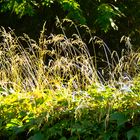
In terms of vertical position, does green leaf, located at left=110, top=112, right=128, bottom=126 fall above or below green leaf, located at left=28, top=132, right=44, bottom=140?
above

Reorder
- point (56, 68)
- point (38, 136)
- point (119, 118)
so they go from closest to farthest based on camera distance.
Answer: point (119, 118)
point (38, 136)
point (56, 68)

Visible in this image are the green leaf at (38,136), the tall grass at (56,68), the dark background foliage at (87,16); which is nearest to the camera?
the green leaf at (38,136)

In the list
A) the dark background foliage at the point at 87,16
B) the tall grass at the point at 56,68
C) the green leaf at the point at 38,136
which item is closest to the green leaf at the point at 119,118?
the green leaf at the point at 38,136

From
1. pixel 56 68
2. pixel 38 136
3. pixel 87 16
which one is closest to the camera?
pixel 38 136

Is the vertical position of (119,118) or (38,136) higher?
(119,118)

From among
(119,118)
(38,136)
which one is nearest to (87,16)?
(38,136)

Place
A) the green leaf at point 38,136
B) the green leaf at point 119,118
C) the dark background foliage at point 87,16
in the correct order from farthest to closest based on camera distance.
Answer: the dark background foliage at point 87,16
the green leaf at point 38,136
the green leaf at point 119,118

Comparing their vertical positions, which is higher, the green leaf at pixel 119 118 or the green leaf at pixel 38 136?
the green leaf at pixel 119 118

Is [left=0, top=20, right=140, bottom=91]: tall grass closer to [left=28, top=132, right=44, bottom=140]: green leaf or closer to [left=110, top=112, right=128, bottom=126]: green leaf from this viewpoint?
[left=28, top=132, right=44, bottom=140]: green leaf

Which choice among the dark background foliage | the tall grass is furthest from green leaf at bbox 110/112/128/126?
the dark background foliage

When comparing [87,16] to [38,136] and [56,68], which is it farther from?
[38,136]

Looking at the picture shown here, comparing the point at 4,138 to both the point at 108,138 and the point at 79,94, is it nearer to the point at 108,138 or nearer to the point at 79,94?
the point at 79,94

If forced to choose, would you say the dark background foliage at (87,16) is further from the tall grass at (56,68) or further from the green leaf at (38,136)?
the green leaf at (38,136)

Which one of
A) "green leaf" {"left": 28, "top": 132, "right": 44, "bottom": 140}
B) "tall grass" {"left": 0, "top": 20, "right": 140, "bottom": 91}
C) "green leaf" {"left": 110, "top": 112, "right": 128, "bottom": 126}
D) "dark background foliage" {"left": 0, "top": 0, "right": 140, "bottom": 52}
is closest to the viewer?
"green leaf" {"left": 110, "top": 112, "right": 128, "bottom": 126}
